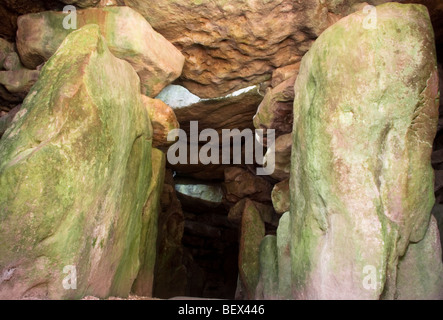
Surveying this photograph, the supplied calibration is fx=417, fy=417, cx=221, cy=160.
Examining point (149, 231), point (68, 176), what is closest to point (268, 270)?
point (149, 231)

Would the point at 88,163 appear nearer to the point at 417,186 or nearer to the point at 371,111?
the point at 371,111

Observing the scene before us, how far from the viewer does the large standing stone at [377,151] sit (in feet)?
11.9

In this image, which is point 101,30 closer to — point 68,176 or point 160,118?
point 160,118

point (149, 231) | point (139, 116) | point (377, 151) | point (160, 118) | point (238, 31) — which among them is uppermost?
point (238, 31)

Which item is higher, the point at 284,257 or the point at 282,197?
the point at 282,197

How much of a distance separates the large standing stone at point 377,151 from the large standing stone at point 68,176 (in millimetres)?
2131

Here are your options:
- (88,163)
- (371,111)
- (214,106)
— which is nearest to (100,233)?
(88,163)

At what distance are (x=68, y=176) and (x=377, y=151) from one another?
270 cm

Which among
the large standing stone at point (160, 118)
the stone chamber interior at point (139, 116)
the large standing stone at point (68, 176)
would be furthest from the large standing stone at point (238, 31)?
the large standing stone at point (68, 176)

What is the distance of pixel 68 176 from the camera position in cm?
344

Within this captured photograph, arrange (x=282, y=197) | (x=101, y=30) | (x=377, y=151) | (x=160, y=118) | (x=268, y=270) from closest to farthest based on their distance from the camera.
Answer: (x=377, y=151), (x=101, y=30), (x=160, y=118), (x=268, y=270), (x=282, y=197)

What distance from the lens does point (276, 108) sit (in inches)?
239
